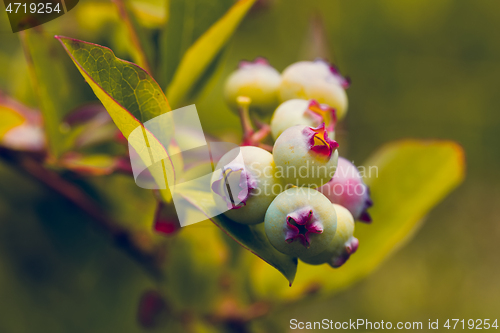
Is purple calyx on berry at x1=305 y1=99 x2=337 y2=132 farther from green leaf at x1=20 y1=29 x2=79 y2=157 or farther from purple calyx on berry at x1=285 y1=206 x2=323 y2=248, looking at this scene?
green leaf at x1=20 y1=29 x2=79 y2=157

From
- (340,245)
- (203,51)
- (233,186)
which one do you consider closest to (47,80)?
(203,51)

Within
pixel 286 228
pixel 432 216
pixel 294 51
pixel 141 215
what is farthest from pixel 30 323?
pixel 432 216

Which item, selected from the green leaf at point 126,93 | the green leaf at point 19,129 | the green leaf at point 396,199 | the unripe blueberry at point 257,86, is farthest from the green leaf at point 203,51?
the green leaf at point 396,199

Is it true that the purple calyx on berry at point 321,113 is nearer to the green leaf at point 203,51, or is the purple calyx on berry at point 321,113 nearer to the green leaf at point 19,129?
the green leaf at point 203,51

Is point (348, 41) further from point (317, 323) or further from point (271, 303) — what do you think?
point (271, 303)

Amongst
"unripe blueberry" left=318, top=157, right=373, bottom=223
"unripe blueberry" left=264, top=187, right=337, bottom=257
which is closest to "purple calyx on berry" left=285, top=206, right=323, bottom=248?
"unripe blueberry" left=264, top=187, right=337, bottom=257

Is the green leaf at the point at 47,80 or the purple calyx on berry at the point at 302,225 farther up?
the green leaf at the point at 47,80

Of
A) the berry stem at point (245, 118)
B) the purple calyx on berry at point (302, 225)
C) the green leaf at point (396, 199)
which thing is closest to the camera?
the purple calyx on berry at point (302, 225)
